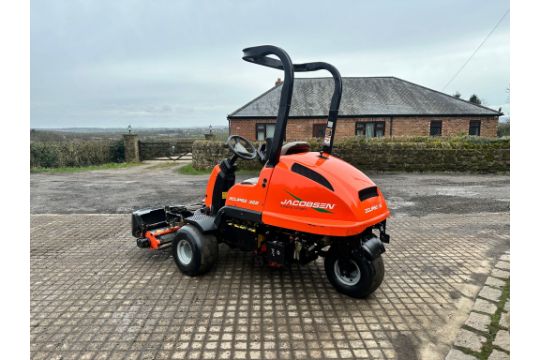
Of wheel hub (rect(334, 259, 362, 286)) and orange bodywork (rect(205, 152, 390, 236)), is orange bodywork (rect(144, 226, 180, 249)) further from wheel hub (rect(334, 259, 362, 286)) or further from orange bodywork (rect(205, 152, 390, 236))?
wheel hub (rect(334, 259, 362, 286))

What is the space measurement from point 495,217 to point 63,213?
31.6 ft

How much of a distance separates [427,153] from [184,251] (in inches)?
467

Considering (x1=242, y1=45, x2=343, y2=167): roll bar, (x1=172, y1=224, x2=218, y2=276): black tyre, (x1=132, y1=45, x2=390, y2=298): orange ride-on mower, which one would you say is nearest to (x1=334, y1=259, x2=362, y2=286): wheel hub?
(x1=132, y1=45, x2=390, y2=298): orange ride-on mower

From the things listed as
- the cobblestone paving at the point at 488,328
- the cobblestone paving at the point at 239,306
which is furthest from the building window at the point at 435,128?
the cobblestone paving at the point at 488,328

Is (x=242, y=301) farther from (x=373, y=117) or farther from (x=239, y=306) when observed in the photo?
(x=373, y=117)

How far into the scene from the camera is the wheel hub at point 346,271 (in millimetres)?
3885

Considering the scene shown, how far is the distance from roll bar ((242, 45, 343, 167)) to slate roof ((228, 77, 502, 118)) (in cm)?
1599

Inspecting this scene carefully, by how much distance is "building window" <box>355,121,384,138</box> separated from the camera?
20.2 meters

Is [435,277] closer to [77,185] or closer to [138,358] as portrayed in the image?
[138,358]

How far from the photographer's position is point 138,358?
9.57 ft

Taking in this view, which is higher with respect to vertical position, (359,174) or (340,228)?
(359,174)

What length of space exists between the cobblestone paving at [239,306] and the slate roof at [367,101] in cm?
1551

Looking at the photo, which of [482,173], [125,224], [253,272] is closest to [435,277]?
[253,272]

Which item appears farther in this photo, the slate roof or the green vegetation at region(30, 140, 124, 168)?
the slate roof
